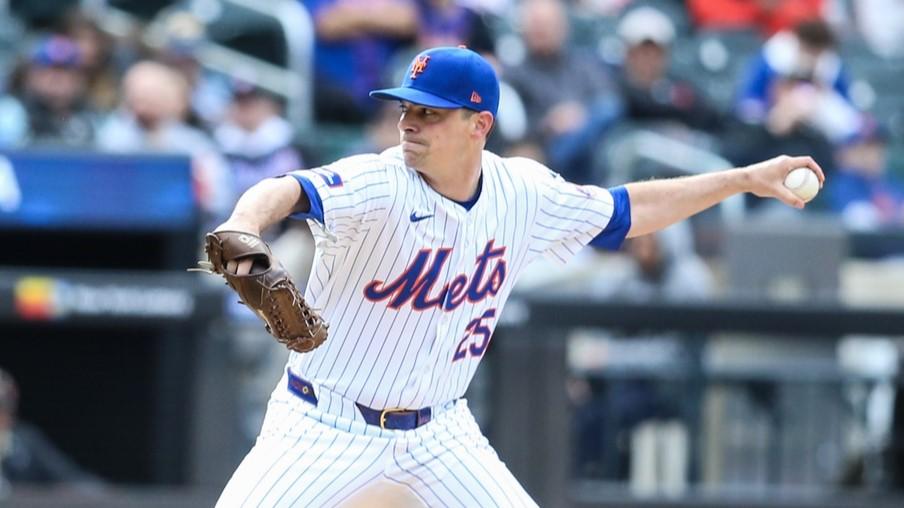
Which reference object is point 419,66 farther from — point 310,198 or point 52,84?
point 52,84

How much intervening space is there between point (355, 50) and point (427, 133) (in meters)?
5.50

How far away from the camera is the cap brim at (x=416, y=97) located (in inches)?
172

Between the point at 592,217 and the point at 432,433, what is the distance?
840mm

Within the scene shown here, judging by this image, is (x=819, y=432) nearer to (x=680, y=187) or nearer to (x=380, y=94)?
(x=680, y=187)

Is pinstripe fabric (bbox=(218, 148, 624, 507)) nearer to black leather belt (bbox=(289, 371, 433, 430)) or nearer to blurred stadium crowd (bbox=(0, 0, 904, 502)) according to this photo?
black leather belt (bbox=(289, 371, 433, 430))

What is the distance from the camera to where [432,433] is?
4.65 meters

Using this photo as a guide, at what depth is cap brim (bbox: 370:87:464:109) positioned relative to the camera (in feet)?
14.4

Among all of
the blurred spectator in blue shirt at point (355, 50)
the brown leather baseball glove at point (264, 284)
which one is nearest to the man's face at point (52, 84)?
the blurred spectator in blue shirt at point (355, 50)

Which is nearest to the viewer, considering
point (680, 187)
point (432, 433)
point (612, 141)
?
point (432, 433)

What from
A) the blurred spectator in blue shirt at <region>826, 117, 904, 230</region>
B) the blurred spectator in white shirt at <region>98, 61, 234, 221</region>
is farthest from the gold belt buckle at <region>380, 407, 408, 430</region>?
the blurred spectator in blue shirt at <region>826, 117, 904, 230</region>

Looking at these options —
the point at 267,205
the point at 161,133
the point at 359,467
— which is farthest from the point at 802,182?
the point at 161,133

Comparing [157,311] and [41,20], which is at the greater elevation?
[41,20]

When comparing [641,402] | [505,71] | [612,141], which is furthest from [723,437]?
[505,71]

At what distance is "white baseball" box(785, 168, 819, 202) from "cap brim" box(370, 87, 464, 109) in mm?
1034
